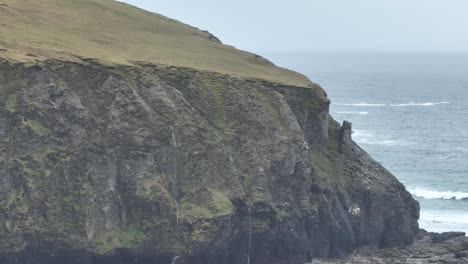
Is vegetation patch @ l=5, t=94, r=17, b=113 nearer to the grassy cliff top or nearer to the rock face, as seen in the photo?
the grassy cliff top

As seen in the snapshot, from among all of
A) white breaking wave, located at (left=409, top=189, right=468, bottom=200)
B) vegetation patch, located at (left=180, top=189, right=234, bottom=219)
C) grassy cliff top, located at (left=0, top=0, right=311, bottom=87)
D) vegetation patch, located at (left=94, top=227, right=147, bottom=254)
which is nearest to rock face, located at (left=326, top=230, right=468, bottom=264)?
vegetation patch, located at (left=180, top=189, right=234, bottom=219)

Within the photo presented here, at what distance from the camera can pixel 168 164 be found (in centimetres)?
7631

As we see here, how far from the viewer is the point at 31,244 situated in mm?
69562

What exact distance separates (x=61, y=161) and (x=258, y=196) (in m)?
17.8

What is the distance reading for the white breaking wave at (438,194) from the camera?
4461 inches

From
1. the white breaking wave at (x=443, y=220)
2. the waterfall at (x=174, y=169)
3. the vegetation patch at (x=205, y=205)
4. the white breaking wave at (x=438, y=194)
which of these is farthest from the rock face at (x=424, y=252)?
the white breaking wave at (x=438, y=194)

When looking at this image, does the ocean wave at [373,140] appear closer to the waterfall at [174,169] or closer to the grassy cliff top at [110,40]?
the grassy cliff top at [110,40]

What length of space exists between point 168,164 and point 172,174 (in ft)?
3.07

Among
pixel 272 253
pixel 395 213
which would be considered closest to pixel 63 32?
pixel 272 253

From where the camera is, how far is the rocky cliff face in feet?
A: 233

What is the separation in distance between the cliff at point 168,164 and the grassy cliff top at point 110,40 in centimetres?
44

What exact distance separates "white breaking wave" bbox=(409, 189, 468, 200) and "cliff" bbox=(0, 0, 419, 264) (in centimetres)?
2154

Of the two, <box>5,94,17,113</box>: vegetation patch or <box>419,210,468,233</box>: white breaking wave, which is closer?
<box>5,94,17,113</box>: vegetation patch

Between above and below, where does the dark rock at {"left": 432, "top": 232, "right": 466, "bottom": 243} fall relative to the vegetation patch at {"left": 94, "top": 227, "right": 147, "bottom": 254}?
above
